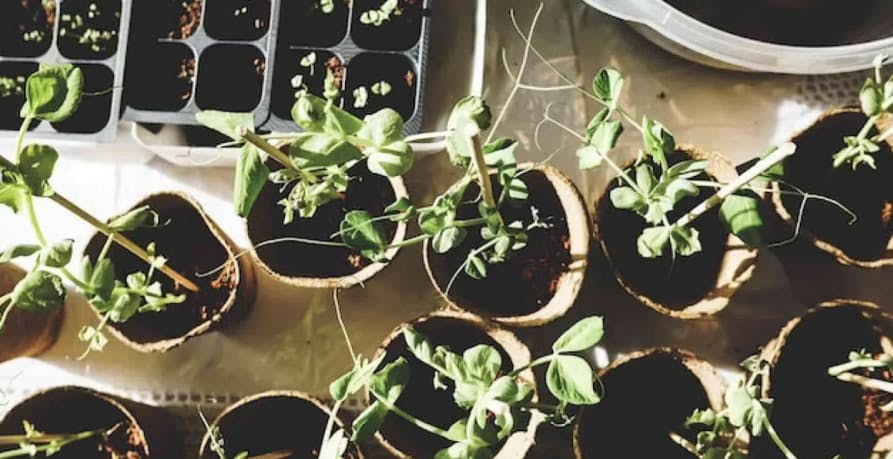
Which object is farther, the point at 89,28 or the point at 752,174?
the point at 89,28

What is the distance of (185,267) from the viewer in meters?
1.04

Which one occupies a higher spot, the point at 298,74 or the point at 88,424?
the point at 298,74

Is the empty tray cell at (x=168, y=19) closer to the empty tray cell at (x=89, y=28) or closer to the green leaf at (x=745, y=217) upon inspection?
the empty tray cell at (x=89, y=28)

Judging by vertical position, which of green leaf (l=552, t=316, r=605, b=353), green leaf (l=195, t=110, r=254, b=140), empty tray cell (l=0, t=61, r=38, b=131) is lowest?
green leaf (l=552, t=316, r=605, b=353)

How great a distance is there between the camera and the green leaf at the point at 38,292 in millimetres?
792

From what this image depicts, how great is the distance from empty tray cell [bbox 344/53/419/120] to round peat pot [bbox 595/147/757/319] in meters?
0.23

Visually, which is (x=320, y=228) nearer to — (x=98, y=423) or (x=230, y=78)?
(x=230, y=78)

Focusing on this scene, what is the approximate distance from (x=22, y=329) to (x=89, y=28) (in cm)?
33

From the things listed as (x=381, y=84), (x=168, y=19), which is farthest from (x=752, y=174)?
(x=168, y=19)

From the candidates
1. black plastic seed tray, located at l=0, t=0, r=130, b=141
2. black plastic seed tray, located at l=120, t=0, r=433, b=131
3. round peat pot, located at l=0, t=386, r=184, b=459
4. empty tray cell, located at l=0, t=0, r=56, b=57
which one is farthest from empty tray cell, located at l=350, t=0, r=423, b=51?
round peat pot, located at l=0, t=386, r=184, b=459

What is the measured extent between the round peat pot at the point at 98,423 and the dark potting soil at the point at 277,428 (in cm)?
8

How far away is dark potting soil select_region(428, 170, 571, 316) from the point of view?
102 cm

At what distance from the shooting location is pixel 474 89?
1048 mm

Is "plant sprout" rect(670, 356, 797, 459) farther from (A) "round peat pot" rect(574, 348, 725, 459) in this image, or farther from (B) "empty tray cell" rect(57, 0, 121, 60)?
(B) "empty tray cell" rect(57, 0, 121, 60)
